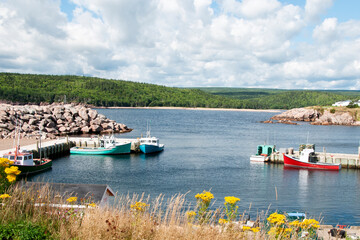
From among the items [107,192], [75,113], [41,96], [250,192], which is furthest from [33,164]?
[41,96]

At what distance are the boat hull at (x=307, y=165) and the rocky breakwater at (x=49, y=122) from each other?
35.8m

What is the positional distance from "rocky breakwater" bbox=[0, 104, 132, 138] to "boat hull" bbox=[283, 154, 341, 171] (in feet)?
117

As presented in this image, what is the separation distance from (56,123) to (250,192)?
2015 inches

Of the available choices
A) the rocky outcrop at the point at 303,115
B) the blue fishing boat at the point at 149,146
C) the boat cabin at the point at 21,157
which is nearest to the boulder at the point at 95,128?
the blue fishing boat at the point at 149,146

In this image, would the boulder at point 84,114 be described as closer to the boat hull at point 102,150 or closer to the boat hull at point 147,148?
the boat hull at point 102,150

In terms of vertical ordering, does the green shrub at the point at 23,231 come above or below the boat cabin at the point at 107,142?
above

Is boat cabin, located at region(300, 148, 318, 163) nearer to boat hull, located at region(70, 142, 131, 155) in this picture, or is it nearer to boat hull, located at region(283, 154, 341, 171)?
boat hull, located at region(283, 154, 341, 171)

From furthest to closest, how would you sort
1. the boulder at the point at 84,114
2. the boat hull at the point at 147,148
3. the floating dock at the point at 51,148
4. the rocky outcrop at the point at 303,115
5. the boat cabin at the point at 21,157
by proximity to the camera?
1. the rocky outcrop at the point at 303,115
2. the boulder at the point at 84,114
3. the boat hull at the point at 147,148
4. the floating dock at the point at 51,148
5. the boat cabin at the point at 21,157

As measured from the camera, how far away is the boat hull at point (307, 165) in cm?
4566

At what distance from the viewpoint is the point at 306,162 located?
46.9m

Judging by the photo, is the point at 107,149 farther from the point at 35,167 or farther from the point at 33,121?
the point at 33,121

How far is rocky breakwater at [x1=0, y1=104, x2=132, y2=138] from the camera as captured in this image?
61.0 meters

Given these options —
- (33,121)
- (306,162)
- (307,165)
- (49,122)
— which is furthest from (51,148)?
(307,165)

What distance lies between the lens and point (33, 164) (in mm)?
37562
